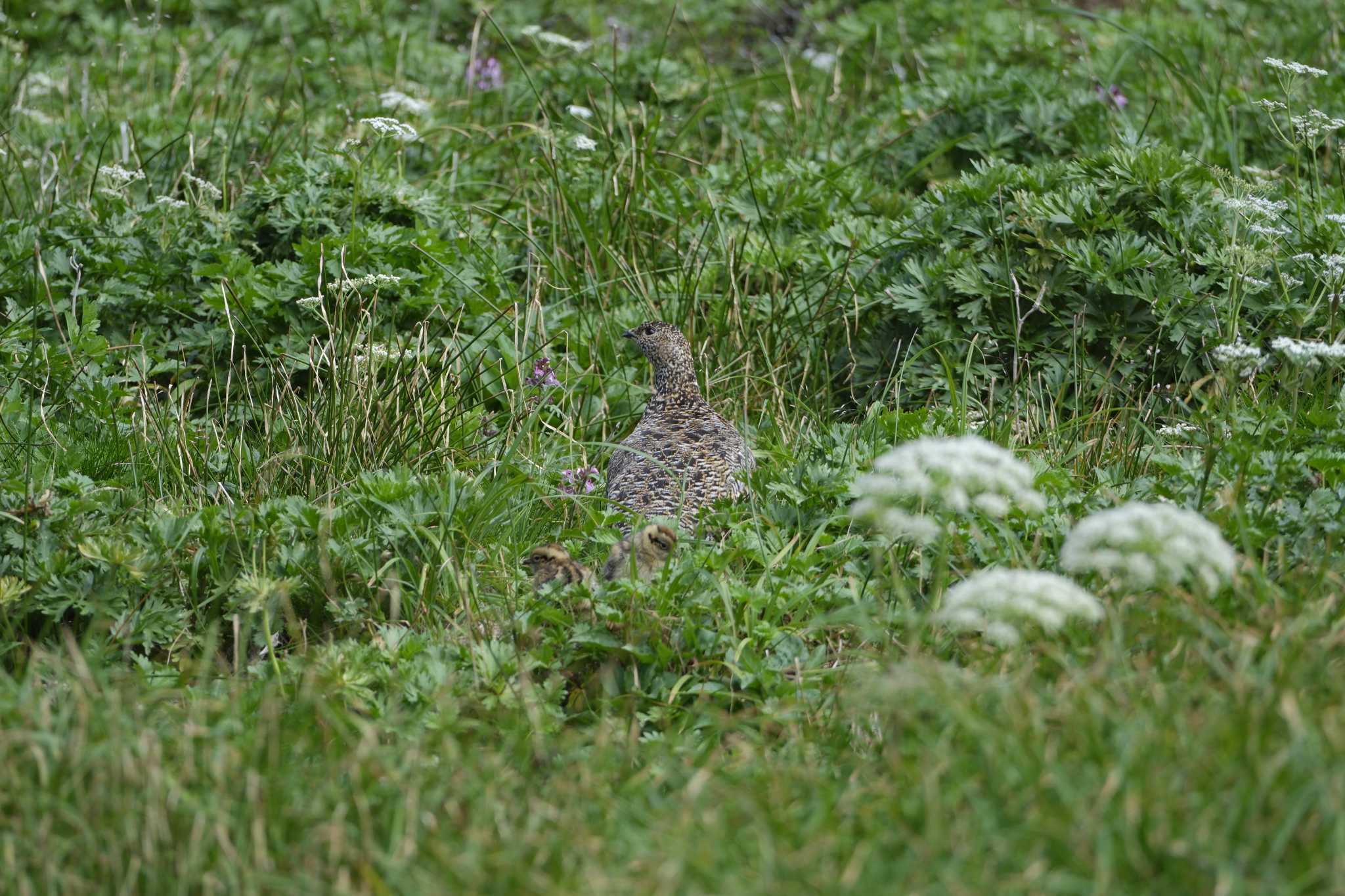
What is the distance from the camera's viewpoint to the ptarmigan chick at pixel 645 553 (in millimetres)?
4254

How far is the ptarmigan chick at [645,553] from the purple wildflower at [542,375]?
149 cm

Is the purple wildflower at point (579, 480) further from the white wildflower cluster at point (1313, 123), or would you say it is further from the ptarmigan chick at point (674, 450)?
the white wildflower cluster at point (1313, 123)

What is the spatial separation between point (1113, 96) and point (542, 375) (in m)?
3.92

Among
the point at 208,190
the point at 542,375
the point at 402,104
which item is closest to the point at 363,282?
the point at 542,375

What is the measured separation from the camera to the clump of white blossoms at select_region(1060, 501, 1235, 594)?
2.83 m

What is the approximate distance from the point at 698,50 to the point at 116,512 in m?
5.50

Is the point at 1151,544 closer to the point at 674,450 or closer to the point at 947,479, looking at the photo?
the point at 947,479

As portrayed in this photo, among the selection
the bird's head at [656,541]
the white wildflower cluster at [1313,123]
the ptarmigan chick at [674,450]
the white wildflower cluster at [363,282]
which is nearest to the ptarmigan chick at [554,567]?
the bird's head at [656,541]

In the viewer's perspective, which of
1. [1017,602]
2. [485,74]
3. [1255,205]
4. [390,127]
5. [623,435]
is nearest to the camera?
[1017,602]

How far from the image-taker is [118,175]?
5.84m

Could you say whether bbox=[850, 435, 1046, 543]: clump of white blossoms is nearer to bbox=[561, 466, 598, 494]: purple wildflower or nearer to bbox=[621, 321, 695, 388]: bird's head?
bbox=[561, 466, 598, 494]: purple wildflower

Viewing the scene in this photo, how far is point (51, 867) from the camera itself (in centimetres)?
272

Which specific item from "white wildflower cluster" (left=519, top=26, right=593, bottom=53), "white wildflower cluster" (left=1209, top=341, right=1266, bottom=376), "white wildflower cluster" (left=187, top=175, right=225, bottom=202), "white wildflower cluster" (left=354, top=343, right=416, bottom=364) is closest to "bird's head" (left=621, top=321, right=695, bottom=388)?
"white wildflower cluster" (left=354, top=343, right=416, bottom=364)

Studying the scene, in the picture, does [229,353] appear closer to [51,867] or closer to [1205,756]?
[51,867]
